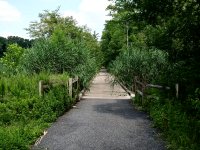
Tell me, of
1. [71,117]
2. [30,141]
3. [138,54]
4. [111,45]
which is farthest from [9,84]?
Result: [111,45]

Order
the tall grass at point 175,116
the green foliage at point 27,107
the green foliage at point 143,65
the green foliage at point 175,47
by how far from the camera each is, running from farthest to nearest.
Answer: the green foliage at point 143,65 < the green foliage at point 175,47 < the green foliage at point 27,107 < the tall grass at point 175,116

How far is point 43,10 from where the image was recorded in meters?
46.5

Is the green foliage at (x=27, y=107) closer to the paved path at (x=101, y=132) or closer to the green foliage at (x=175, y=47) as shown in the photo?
the paved path at (x=101, y=132)

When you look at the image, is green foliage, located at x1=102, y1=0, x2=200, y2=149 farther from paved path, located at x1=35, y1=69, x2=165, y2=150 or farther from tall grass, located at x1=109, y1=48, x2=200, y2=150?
paved path, located at x1=35, y1=69, x2=165, y2=150

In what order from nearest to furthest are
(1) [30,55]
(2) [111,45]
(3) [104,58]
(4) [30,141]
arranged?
1. (4) [30,141]
2. (1) [30,55]
3. (2) [111,45]
4. (3) [104,58]

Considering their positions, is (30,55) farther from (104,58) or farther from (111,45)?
(104,58)

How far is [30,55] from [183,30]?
37.3 ft

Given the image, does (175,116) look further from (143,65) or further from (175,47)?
(143,65)

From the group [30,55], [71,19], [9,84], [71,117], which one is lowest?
[71,117]

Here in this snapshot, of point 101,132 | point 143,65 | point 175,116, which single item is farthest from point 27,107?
point 143,65

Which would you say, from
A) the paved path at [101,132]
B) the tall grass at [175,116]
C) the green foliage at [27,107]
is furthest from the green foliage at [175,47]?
the green foliage at [27,107]

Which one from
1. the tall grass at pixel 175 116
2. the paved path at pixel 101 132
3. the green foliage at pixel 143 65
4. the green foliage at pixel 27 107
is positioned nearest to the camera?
the tall grass at pixel 175 116

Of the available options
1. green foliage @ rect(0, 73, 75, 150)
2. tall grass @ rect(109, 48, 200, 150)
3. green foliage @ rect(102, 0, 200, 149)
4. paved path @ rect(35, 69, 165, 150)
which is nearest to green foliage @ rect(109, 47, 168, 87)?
tall grass @ rect(109, 48, 200, 150)

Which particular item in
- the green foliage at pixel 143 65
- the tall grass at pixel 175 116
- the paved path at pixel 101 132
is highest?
the green foliage at pixel 143 65
